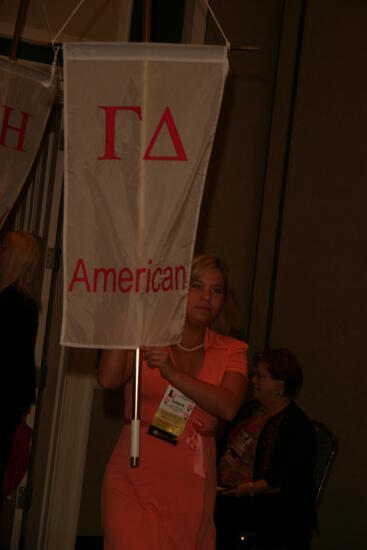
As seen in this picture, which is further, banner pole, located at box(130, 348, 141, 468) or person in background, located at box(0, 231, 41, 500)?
person in background, located at box(0, 231, 41, 500)

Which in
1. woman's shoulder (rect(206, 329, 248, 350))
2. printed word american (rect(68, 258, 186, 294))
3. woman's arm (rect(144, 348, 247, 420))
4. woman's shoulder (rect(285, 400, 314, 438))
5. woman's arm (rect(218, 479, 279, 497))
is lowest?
woman's arm (rect(218, 479, 279, 497))

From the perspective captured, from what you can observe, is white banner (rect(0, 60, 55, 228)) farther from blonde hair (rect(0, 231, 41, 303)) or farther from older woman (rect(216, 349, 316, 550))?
older woman (rect(216, 349, 316, 550))

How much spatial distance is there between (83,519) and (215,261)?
221 centimetres

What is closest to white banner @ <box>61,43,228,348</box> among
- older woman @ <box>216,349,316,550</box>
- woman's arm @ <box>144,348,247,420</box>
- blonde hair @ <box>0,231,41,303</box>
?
woman's arm @ <box>144,348,247,420</box>

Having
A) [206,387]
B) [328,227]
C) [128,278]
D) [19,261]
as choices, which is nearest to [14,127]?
[19,261]

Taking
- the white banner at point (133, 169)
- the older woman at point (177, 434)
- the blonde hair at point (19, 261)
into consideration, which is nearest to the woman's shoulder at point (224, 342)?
the older woman at point (177, 434)

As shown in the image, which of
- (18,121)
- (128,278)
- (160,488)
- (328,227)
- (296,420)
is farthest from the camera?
(328,227)

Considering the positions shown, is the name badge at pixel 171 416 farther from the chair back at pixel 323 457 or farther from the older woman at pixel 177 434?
the chair back at pixel 323 457

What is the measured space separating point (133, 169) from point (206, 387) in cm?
75

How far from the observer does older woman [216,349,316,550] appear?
301 centimetres

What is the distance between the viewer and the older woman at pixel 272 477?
9.87ft

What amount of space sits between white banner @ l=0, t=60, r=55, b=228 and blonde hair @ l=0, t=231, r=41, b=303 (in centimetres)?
60

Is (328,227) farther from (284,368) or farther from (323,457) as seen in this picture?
(323,457)

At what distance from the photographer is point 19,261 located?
3357 mm
